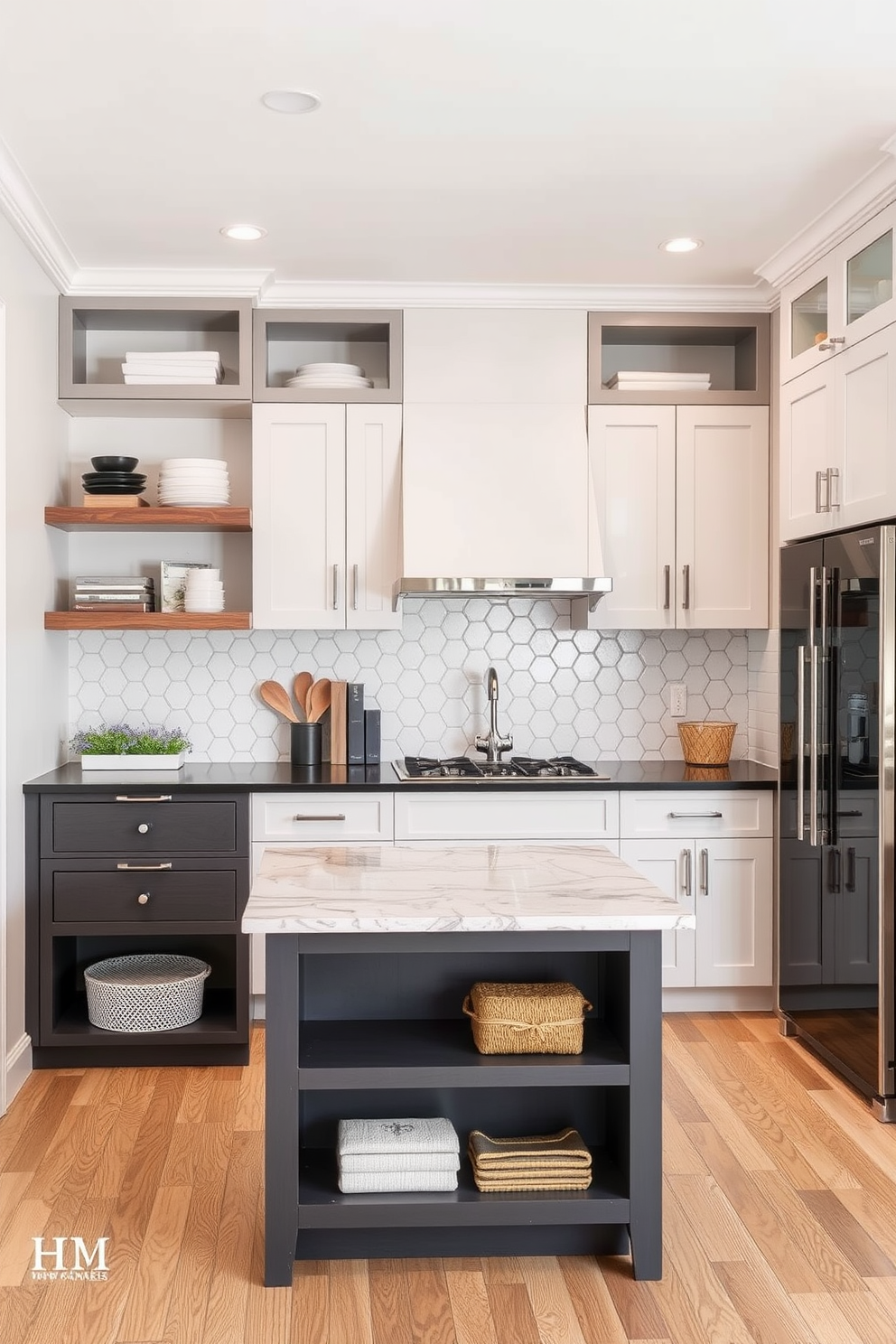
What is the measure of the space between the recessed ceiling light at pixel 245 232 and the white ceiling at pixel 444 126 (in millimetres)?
56

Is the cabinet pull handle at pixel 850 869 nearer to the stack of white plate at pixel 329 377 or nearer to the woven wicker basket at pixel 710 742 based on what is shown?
the woven wicker basket at pixel 710 742

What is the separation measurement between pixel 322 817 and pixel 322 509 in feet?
3.72

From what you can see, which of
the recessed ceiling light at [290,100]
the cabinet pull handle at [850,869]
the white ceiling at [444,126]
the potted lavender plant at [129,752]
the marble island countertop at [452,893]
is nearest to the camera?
the marble island countertop at [452,893]

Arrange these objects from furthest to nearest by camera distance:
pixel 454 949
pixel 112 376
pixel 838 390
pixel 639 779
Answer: pixel 112 376 → pixel 639 779 → pixel 838 390 → pixel 454 949

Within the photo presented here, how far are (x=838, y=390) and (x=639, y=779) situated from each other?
146 cm

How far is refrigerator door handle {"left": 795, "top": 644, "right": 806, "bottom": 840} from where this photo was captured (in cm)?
370

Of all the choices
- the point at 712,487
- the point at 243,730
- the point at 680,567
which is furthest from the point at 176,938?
the point at 712,487

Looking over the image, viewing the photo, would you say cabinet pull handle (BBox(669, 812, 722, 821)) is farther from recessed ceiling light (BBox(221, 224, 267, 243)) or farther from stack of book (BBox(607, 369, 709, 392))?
recessed ceiling light (BBox(221, 224, 267, 243))

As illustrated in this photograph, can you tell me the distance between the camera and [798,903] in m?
3.81

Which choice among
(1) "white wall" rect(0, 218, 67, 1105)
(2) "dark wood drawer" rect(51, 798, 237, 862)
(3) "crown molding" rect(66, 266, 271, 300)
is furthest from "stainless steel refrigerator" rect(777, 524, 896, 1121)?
(1) "white wall" rect(0, 218, 67, 1105)

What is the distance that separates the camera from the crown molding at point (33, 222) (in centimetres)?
316

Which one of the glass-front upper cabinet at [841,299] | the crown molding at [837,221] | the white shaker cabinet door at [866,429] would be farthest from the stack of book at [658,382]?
the white shaker cabinet door at [866,429]

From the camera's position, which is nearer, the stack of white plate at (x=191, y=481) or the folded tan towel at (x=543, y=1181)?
the folded tan towel at (x=543, y=1181)

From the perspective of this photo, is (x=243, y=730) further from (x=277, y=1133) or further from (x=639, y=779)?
(x=277, y=1133)
